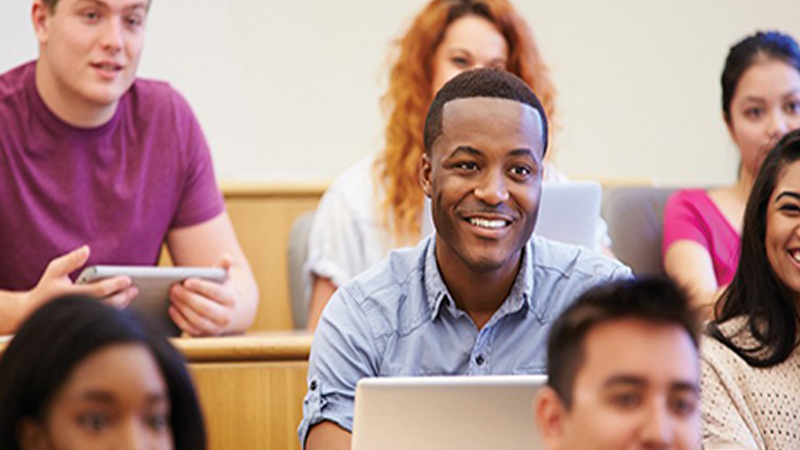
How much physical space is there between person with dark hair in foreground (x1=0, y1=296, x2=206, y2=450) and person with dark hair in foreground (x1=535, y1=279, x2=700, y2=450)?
1.40 feet

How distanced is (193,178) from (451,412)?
141cm

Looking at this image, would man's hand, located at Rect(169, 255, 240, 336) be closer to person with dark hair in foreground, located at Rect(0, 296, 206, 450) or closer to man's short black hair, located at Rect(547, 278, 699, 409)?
man's short black hair, located at Rect(547, 278, 699, 409)

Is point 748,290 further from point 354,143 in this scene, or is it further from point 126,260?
point 354,143

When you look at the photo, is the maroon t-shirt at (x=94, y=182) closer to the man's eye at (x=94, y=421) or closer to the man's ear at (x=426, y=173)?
the man's ear at (x=426, y=173)

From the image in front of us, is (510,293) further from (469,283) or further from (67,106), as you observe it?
(67,106)

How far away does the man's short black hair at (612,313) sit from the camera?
1.48 metres

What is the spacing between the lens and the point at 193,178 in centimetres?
282

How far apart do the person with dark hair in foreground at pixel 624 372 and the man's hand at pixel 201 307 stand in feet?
3.41

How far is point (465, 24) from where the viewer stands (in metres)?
3.06

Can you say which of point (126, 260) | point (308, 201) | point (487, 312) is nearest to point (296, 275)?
point (308, 201)

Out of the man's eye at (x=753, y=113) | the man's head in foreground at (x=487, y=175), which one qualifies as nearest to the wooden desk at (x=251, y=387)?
the man's head in foreground at (x=487, y=175)

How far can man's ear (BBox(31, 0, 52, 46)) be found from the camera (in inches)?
107

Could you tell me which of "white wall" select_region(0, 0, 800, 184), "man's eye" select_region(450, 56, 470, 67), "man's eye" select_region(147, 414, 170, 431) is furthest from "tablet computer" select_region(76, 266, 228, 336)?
"white wall" select_region(0, 0, 800, 184)

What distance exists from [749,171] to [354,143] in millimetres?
1408
